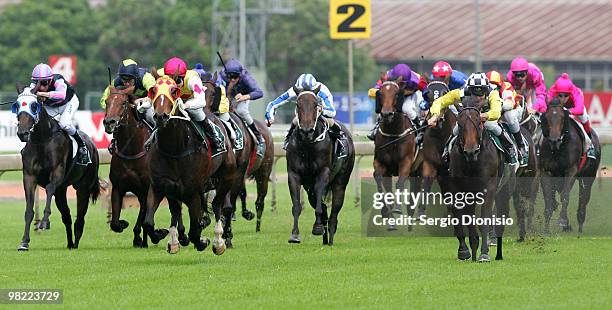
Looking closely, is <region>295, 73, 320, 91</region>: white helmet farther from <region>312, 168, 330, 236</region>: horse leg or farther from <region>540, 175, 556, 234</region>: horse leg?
<region>540, 175, 556, 234</region>: horse leg

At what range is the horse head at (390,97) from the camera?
17.7m

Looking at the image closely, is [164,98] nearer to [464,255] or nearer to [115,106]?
[115,106]

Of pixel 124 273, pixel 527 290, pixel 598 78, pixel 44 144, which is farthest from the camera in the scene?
pixel 598 78

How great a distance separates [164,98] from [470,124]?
2831mm

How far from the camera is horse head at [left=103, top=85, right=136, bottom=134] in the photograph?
1411cm

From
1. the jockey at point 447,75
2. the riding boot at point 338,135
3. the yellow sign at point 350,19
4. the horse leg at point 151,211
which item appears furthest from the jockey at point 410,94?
the horse leg at point 151,211

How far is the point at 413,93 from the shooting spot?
62.0ft

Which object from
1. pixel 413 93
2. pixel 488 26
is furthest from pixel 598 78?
pixel 413 93

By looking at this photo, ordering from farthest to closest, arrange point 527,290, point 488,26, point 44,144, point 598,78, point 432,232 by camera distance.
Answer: point 488,26 → point 598,78 → point 432,232 → point 44,144 → point 527,290

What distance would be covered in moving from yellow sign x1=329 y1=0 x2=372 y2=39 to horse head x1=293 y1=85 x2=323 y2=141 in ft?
22.7

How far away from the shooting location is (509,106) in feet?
49.8

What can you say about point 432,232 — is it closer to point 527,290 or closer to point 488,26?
point 527,290

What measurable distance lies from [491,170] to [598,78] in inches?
1902

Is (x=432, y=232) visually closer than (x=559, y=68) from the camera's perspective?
Yes
